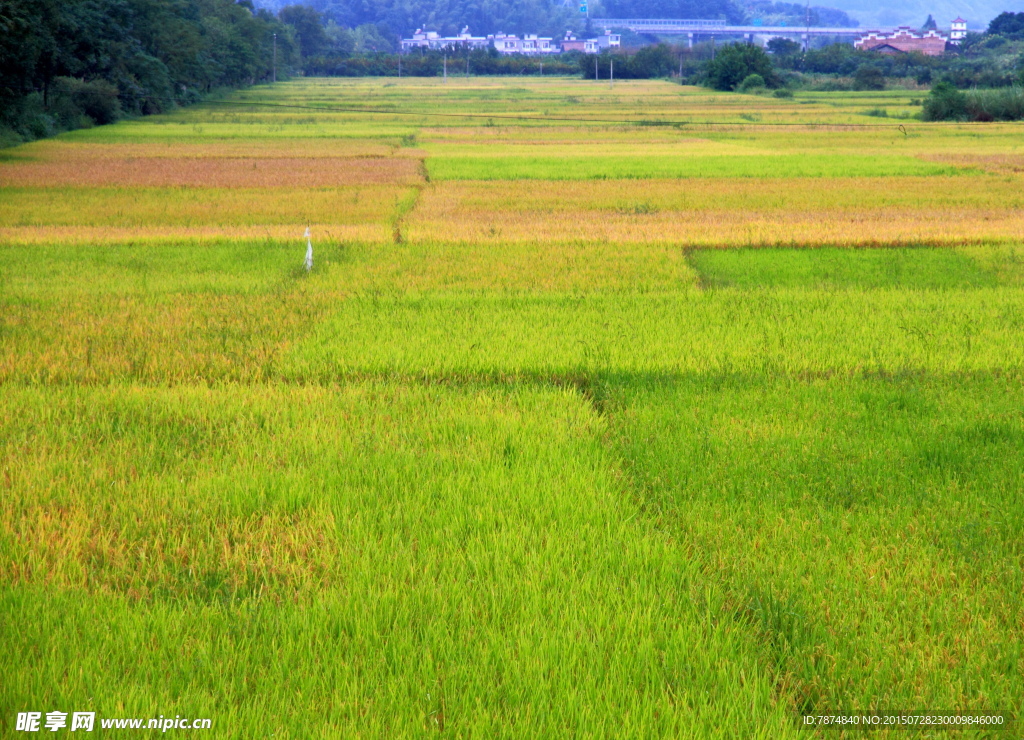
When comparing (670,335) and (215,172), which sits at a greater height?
(215,172)

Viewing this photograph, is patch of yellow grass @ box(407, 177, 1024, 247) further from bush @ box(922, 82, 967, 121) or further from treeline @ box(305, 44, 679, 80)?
treeline @ box(305, 44, 679, 80)

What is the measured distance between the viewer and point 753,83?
72750 millimetres

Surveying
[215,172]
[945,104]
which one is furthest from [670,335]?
[945,104]

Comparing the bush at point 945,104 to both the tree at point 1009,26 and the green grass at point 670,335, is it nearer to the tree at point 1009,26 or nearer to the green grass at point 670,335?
the green grass at point 670,335

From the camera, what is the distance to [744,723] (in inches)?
110

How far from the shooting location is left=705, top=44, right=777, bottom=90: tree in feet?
243

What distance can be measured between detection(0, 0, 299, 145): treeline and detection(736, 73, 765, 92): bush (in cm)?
3826

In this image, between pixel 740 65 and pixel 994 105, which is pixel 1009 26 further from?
pixel 994 105

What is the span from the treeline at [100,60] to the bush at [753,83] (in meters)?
38.3

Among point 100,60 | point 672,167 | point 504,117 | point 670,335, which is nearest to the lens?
point 670,335

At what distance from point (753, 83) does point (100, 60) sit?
1949 inches

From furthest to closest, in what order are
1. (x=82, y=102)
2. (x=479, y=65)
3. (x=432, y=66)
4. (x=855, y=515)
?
(x=479, y=65)
(x=432, y=66)
(x=82, y=102)
(x=855, y=515)

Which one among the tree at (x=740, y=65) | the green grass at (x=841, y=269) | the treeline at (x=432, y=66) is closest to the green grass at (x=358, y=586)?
the green grass at (x=841, y=269)

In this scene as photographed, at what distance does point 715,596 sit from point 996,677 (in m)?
0.95
